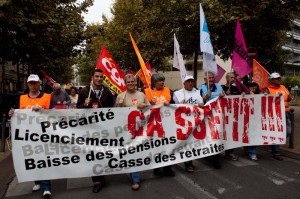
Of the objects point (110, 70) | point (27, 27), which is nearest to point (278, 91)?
point (110, 70)

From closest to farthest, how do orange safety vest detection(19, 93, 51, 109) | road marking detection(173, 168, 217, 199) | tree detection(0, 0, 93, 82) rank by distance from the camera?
1. road marking detection(173, 168, 217, 199)
2. orange safety vest detection(19, 93, 51, 109)
3. tree detection(0, 0, 93, 82)

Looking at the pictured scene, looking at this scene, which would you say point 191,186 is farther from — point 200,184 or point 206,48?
point 206,48

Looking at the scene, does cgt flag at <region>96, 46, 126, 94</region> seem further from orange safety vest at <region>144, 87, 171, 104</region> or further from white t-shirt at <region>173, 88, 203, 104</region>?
white t-shirt at <region>173, 88, 203, 104</region>

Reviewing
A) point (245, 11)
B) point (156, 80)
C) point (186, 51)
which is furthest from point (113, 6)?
point (156, 80)

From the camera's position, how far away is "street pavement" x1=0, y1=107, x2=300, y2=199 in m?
4.48

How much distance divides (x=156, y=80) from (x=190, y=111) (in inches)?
31.9

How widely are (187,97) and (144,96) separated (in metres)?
0.88

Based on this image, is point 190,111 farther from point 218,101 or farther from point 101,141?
point 101,141

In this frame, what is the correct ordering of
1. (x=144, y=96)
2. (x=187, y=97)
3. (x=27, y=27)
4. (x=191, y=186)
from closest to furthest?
1. (x=191, y=186)
2. (x=144, y=96)
3. (x=187, y=97)
4. (x=27, y=27)

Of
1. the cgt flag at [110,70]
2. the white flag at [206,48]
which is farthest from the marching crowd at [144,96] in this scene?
the cgt flag at [110,70]

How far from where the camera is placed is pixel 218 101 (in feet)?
18.5

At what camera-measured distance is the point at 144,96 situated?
512 cm

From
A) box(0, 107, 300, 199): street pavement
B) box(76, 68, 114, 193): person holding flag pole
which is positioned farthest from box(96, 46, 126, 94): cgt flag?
box(0, 107, 300, 199): street pavement

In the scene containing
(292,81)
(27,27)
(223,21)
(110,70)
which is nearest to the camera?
(110,70)
